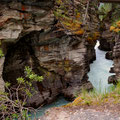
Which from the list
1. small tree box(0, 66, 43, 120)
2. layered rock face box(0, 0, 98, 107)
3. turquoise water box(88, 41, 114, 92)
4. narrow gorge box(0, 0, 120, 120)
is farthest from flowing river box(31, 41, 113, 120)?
small tree box(0, 66, 43, 120)

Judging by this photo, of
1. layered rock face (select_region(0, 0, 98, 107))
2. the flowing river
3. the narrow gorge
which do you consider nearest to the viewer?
layered rock face (select_region(0, 0, 98, 107))

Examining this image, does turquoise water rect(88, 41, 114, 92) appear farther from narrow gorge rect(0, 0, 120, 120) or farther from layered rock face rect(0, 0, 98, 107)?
layered rock face rect(0, 0, 98, 107)

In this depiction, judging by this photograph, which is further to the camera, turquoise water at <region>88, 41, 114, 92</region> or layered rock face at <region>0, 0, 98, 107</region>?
turquoise water at <region>88, 41, 114, 92</region>

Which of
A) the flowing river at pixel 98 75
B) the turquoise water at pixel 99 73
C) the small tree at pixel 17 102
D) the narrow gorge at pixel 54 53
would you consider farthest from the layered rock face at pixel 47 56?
the small tree at pixel 17 102

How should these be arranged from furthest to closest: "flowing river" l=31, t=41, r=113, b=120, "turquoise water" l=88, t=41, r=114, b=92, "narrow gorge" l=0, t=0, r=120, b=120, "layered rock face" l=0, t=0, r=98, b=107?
"turquoise water" l=88, t=41, r=114, b=92 → "flowing river" l=31, t=41, r=113, b=120 → "narrow gorge" l=0, t=0, r=120, b=120 → "layered rock face" l=0, t=0, r=98, b=107

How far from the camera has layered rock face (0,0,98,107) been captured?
7.80 m

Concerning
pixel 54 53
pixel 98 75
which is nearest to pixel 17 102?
pixel 54 53

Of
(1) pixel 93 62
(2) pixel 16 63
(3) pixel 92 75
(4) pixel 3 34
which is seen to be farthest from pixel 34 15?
(1) pixel 93 62

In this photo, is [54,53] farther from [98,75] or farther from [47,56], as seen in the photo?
[98,75]

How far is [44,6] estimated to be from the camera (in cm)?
720

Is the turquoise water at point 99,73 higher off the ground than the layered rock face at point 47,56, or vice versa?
the layered rock face at point 47,56

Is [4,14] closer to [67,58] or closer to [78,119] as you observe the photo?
[67,58]

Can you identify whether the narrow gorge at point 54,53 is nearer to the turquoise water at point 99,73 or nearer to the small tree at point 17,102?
the turquoise water at point 99,73

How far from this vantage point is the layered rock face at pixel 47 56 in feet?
25.6
